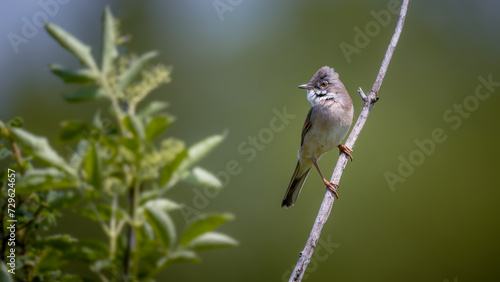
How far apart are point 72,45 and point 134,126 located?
0.22 m

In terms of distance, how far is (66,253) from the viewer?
0.92 meters

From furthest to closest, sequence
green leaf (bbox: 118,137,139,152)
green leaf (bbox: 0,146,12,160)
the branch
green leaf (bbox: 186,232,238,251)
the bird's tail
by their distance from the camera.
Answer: the bird's tail < the branch < green leaf (bbox: 0,146,12,160) < green leaf (bbox: 186,232,238,251) < green leaf (bbox: 118,137,139,152)

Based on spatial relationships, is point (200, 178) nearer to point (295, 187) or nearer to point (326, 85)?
point (326, 85)

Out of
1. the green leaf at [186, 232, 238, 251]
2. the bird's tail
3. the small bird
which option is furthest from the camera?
the bird's tail

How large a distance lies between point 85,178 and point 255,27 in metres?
7.79

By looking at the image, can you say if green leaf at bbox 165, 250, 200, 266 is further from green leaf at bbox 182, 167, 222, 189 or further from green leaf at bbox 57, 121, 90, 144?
green leaf at bbox 57, 121, 90, 144

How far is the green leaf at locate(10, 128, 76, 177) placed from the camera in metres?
0.91

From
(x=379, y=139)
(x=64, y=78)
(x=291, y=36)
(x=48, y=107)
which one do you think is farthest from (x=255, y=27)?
(x=64, y=78)

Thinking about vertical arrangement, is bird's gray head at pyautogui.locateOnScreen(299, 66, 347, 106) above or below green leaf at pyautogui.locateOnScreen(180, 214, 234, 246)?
above

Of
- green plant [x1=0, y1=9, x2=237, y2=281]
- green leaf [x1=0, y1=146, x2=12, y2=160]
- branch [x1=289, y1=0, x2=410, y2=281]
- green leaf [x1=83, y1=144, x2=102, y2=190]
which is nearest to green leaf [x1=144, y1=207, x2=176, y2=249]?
green plant [x1=0, y1=9, x2=237, y2=281]

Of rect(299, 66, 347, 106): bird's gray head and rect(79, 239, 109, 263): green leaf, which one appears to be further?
rect(299, 66, 347, 106): bird's gray head

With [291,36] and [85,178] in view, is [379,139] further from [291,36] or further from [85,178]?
[85,178]

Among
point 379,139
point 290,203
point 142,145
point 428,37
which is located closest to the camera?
point 142,145

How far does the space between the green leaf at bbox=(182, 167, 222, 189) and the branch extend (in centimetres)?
94
